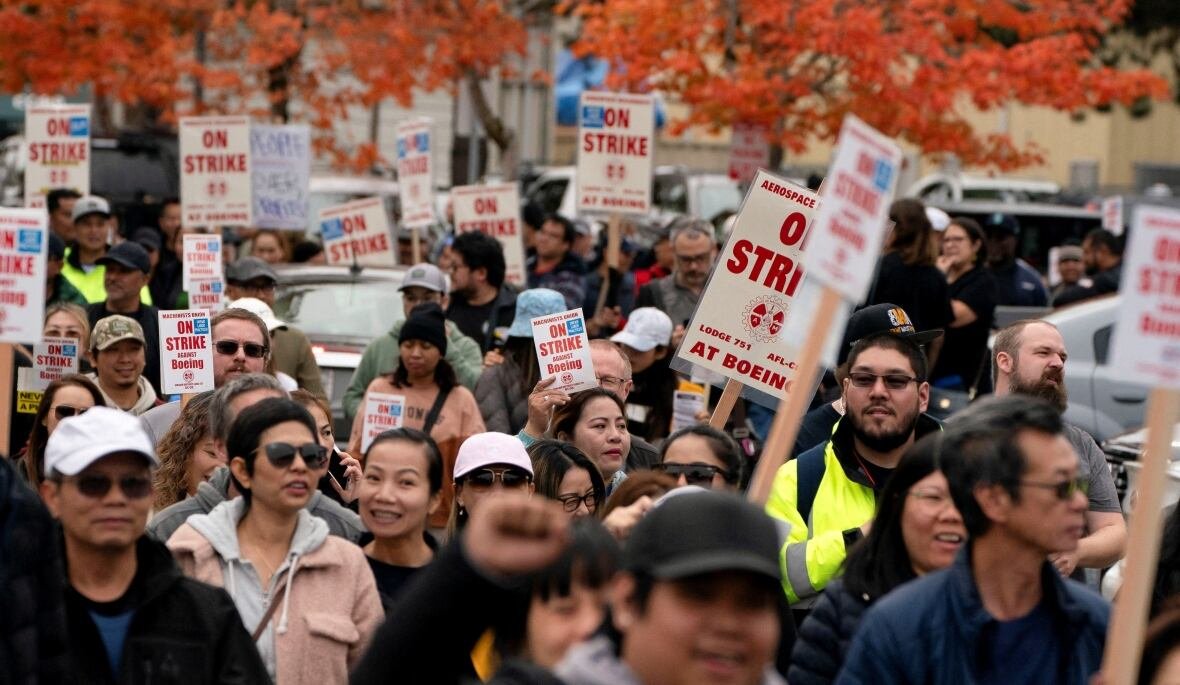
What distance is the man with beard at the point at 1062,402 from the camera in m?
6.75

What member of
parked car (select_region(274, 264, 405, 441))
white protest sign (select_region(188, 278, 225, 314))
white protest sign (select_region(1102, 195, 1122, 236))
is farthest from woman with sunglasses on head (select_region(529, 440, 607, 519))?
white protest sign (select_region(1102, 195, 1122, 236))

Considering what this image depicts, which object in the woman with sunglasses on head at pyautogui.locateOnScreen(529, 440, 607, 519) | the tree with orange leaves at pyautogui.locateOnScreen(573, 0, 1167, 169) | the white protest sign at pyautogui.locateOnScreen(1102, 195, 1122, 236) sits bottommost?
the woman with sunglasses on head at pyautogui.locateOnScreen(529, 440, 607, 519)

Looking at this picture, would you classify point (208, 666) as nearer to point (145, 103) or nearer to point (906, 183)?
point (145, 103)

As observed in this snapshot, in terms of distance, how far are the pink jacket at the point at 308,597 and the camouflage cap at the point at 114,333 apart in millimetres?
3238

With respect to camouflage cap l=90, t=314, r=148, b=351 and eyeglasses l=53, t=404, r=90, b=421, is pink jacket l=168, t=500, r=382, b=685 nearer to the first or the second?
eyeglasses l=53, t=404, r=90, b=421

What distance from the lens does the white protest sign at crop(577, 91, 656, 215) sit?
1438cm

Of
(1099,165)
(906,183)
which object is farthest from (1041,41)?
(1099,165)

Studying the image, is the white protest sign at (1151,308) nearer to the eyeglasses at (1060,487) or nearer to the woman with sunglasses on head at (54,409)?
the eyeglasses at (1060,487)

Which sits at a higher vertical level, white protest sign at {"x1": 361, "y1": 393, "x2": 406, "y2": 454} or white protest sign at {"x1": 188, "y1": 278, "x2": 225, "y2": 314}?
white protest sign at {"x1": 188, "y1": 278, "x2": 225, "y2": 314}

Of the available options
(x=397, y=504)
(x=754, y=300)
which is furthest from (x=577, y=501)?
(x=754, y=300)

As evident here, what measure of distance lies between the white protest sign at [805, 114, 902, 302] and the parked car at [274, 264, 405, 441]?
8208mm

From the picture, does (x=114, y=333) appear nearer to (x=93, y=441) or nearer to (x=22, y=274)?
(x=22, y=274)

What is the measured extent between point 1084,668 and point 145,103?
27.4 metres

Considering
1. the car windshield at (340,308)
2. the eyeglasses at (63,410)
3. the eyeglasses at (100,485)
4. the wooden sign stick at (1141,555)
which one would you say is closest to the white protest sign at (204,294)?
the car windshield at (340,308)
